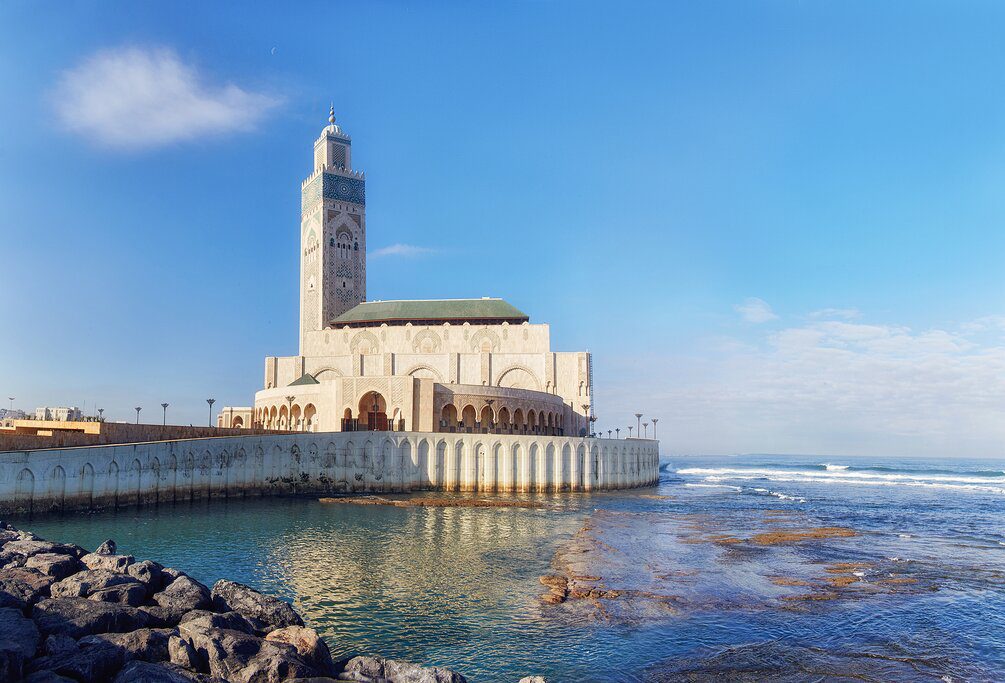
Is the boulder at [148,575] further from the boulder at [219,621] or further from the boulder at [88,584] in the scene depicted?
the boulder at [219,621]

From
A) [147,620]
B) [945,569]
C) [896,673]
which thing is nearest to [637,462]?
[945,569]

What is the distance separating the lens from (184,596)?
12.8 metres

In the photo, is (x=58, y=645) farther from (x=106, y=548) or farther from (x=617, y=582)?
(x=617, y=582)

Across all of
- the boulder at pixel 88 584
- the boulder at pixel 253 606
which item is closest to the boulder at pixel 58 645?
the boulder at pixel 88 584

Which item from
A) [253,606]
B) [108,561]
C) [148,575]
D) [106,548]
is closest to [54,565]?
[108,561]

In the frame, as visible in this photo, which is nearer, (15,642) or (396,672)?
(15,642)

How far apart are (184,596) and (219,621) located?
6.44 ft

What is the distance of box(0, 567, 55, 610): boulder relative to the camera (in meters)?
11.6

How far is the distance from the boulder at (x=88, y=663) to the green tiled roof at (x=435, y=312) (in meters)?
66.8

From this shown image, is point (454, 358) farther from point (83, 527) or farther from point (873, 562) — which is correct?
point (873, 562)

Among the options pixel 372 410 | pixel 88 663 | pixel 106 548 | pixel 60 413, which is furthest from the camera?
pixel 60 413

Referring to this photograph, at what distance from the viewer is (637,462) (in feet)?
183

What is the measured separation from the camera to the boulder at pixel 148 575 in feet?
44.3

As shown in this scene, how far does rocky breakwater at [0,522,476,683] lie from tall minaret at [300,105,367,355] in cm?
6882
